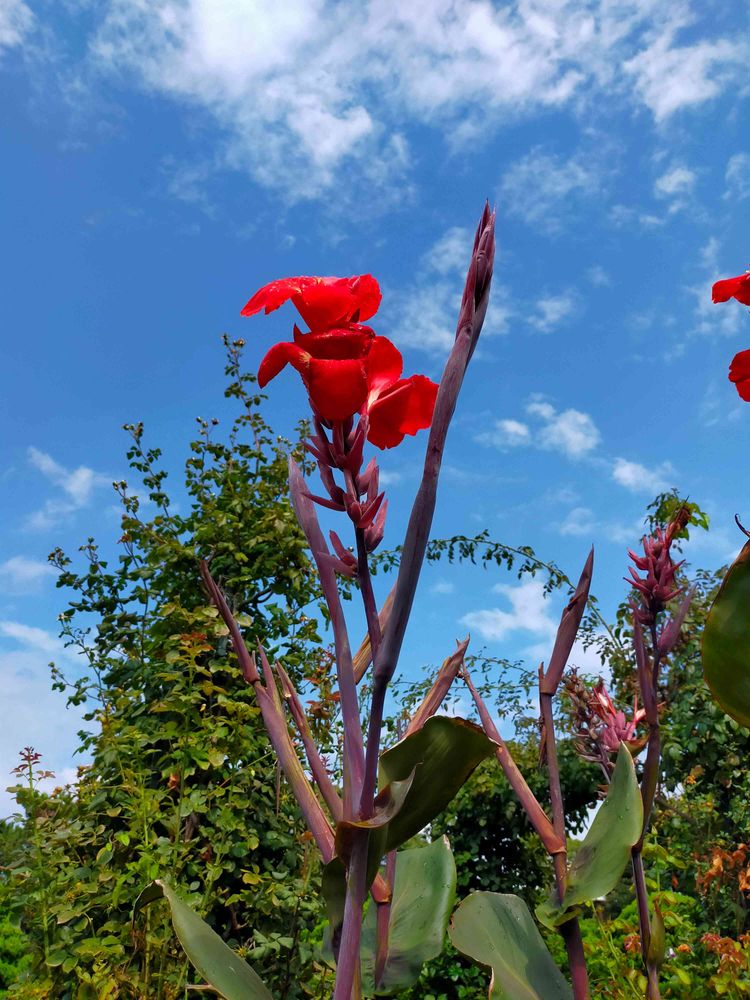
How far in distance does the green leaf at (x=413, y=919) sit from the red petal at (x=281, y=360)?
733 mm

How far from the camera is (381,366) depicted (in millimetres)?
862

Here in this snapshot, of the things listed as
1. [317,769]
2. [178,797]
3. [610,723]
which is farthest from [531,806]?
[178,797]

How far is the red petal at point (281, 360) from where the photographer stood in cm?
83

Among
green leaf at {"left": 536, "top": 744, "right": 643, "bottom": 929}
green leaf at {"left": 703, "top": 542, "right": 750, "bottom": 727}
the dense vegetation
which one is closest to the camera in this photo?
green leaf at {"left": 703, "top": 542, "right": 750, "bottom": 727}

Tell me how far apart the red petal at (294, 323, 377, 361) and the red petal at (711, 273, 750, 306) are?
595 mm

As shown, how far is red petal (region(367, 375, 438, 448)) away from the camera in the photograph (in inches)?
34.1

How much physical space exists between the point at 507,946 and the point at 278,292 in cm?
98

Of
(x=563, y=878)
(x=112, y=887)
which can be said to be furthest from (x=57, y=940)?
(x=563, y=878)

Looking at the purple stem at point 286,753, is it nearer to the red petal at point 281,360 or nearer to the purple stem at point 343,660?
the purple stem at point 343,660

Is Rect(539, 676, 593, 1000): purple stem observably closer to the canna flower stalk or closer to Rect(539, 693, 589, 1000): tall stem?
Rect(539, 693, 589, 1000): tall stem

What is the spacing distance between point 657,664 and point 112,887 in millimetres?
1894

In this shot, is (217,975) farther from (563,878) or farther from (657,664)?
(657,664)

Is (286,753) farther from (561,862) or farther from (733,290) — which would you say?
(733,290)

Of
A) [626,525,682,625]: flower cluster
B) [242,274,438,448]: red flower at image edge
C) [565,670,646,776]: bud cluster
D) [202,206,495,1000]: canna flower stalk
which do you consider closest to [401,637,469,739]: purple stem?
[202,206,495,1000]: canna flower stalk
